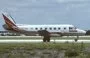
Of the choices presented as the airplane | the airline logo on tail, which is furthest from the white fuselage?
the airline logo on tail

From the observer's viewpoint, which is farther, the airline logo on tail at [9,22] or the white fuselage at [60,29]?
the airline logo on tail at [9,22]

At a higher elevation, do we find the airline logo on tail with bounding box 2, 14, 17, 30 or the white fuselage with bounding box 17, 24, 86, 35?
the airline logo on tail with bounding box 2, 14, 17, 30

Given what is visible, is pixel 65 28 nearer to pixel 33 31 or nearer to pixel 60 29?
pixel 60 29

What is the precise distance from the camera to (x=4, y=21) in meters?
122

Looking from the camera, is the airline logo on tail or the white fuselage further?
the airline logo on tail

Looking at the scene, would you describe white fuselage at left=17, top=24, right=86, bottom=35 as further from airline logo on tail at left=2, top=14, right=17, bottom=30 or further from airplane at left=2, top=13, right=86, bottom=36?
airline logo on tail at left=2, top=14, right=17, bottom=30

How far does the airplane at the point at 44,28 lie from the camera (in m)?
113

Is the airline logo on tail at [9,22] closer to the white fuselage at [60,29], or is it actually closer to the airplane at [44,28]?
the airplane at [44,28]

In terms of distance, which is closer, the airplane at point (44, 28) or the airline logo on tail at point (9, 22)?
the airplane at point (44, 28)

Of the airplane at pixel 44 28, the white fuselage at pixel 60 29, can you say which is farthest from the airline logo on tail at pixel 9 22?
the white fuselage at pixel 60 29

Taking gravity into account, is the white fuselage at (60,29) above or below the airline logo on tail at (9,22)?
below

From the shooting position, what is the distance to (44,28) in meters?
118

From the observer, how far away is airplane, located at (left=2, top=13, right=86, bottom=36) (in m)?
113

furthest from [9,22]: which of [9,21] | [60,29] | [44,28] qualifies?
[60,29]
